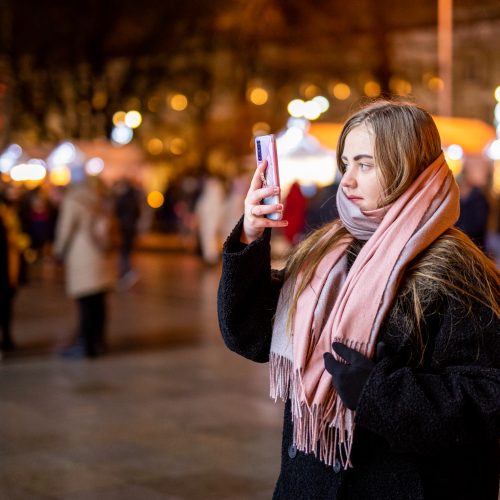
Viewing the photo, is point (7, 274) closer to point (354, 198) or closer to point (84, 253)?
point (84, 253)

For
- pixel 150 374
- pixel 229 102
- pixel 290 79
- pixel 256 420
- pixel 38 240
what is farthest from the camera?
pixel 229 102

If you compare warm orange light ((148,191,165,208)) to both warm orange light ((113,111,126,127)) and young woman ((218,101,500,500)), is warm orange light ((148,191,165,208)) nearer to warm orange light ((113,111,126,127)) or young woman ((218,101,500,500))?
warm orange light ((113,111,126,127))

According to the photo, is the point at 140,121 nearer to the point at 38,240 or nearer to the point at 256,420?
the point at 38,240

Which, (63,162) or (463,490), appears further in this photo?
(63,162)

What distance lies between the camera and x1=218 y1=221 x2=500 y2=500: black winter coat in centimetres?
254

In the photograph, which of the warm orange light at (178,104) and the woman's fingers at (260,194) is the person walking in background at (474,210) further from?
the warm orange light at (178,104)

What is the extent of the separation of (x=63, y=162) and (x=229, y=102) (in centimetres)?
2039

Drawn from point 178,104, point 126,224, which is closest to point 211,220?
point 126,224

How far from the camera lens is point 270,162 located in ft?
9.07

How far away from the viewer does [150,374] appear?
10.3 metres

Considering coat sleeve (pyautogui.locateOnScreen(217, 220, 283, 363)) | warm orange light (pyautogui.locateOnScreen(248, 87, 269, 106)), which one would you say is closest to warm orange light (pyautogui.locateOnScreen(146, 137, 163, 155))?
warm orange light (pyautogui.locateOnScreen(248, 87, 269, 106))

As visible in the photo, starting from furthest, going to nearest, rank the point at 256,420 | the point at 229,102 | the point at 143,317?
1. the point at 229,102
2. the point at 143,317
3. the point at 256,420

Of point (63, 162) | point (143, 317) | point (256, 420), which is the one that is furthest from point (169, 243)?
point (256, 420)

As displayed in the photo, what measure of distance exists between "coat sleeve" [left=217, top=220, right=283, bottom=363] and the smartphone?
0.29 ft
